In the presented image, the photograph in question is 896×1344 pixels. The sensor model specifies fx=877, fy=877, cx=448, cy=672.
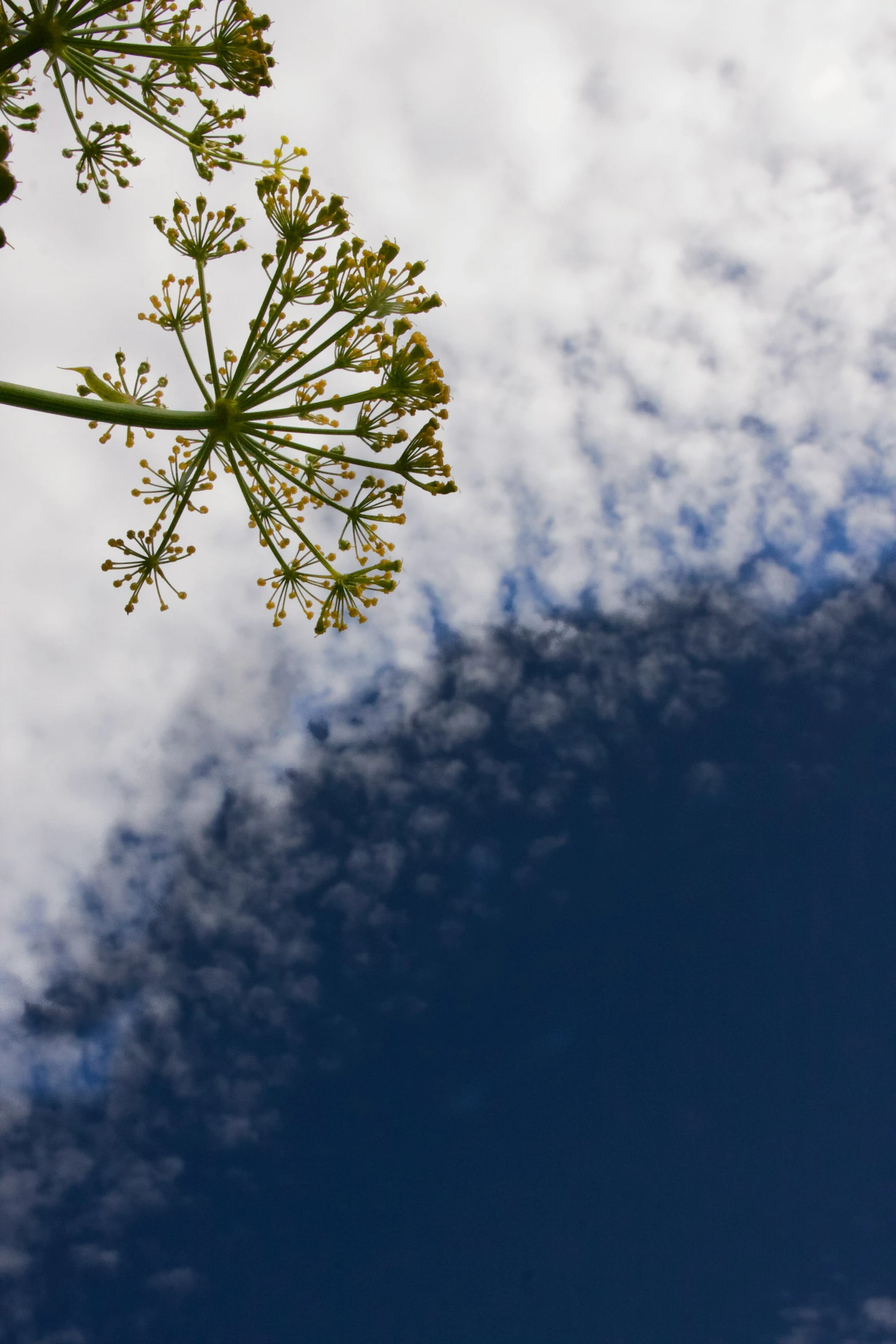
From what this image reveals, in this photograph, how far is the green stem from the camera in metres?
5.68

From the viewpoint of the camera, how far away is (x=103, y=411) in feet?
20.2

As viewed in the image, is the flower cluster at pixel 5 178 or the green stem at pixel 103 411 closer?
the flower cluster at pixel 5 178

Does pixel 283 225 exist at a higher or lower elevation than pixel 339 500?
higher

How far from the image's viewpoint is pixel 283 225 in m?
7.47

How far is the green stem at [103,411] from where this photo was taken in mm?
5684

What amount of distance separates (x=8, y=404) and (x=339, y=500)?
3.14m

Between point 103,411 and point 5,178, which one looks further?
point 103,411

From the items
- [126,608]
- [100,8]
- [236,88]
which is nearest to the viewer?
[100,8]

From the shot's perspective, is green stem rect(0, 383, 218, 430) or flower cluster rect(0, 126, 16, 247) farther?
green stem rect(0, 383, 218, 430)

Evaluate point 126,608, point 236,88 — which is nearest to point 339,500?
point 126,608

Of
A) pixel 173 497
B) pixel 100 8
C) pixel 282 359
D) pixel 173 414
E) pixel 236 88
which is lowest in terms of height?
pixel 173 414

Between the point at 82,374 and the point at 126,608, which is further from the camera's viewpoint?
the point at 126,608

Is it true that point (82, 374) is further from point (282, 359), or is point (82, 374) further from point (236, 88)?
point (236, 88)

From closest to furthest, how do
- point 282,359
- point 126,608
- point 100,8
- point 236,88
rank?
point 100,8
point 282,359
point 236,88
point 126,608
